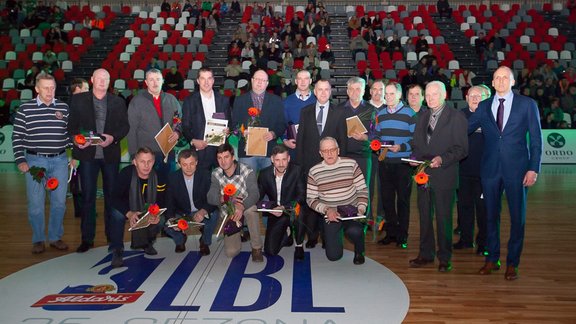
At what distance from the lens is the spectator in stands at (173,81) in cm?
1496

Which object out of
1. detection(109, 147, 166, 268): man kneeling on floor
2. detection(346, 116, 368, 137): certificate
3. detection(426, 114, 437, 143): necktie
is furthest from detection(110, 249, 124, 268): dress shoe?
detection(426, 114, 437, 143): necktie

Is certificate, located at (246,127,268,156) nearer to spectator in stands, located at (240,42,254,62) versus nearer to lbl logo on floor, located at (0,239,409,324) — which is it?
lbl logo on floor, located at (0,239,409,324)

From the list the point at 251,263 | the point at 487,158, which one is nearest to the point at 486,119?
the point at 487,158

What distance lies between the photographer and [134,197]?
5164mm

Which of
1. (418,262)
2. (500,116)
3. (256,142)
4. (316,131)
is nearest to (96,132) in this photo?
(256,142)

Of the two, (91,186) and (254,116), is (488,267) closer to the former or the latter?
(254,116)

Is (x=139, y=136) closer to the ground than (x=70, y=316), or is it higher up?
higher up

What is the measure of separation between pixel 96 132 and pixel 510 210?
383 centimetres

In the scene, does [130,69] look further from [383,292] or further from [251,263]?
[383,292]

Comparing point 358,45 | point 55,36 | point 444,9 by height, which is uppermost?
point 444,9

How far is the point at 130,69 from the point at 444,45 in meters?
9.46

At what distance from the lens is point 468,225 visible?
5.80m

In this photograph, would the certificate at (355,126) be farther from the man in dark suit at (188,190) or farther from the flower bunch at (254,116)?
the man in dark suit at (188,190)

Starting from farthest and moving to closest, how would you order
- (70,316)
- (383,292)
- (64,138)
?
(64,138), (383,292), (70,316)
